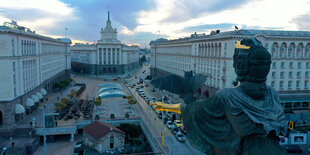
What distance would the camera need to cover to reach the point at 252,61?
19.8 ft

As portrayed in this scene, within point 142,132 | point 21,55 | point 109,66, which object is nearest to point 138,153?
point 142,132

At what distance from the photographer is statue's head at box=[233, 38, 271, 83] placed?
19.7 ft

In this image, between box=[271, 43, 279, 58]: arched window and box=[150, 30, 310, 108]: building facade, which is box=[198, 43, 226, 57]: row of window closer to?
box=[150, 30, 310, 108]: building facade

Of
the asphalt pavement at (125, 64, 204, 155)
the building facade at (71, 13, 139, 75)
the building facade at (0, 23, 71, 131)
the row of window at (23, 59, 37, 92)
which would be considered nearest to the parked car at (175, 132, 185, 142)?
the asphalt pavement at (125, 64, 204, 155)

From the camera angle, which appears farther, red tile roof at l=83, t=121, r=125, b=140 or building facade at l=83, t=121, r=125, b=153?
red tile roof at l=83, t=121, r=125, b=140

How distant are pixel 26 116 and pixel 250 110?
131ft

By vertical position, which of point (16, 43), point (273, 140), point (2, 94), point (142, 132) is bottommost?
point (142, 132)

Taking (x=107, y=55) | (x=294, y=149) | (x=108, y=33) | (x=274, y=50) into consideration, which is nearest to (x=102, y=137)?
(x=294, y=149)

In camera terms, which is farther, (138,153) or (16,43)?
(16,43)

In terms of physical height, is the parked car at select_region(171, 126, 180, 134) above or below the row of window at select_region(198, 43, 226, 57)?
below

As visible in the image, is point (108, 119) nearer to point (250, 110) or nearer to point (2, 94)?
point (2, 94)

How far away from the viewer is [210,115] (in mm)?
6820

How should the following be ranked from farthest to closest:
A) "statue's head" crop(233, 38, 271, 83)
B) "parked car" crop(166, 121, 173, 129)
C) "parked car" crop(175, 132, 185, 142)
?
"parked car" crop(166, 121, 173, 129) → "parked car" crop(175, 132, 185, 142) → "statue's head" crop(233, 38, 271, 83)

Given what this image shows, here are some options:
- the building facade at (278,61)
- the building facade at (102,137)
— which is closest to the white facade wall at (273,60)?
the building facade at (278,61)
